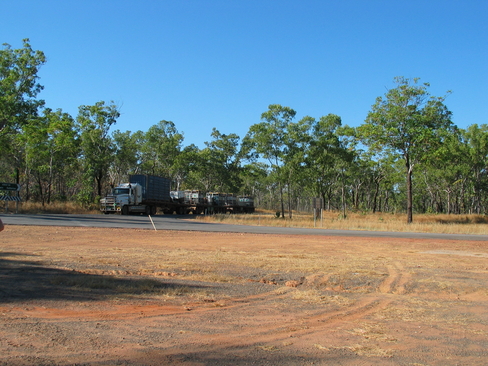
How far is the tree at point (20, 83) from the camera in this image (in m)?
41.5

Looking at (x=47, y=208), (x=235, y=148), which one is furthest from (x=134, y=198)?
(x=235, y=148)

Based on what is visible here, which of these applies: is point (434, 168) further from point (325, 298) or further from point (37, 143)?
point (325, 298)

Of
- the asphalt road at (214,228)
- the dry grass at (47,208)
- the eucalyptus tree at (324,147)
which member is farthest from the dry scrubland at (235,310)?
the eucalyptus tree at (324,147)

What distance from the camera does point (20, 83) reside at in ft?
141

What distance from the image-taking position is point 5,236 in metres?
18.2

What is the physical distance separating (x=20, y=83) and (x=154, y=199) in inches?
699

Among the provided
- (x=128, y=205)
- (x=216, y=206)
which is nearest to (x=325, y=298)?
(x=128, y=205)

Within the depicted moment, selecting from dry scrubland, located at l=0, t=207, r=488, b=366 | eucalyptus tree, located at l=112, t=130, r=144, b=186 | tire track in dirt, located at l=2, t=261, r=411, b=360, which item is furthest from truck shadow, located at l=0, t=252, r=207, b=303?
eucalyptus tree, located at l=112, t=130, r=144, b=186

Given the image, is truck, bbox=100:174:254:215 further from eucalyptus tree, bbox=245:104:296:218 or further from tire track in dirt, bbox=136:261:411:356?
tire track in dirt, bbox=136:261:411:356

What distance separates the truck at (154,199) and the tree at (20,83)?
1135 cm

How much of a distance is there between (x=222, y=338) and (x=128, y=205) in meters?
42.0

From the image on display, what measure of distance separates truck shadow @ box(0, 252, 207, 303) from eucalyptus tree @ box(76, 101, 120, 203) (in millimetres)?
45656

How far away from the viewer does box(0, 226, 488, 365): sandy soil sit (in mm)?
4969

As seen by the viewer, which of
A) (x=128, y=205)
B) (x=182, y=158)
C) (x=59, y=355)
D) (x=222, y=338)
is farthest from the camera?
(x=182, y=158)
